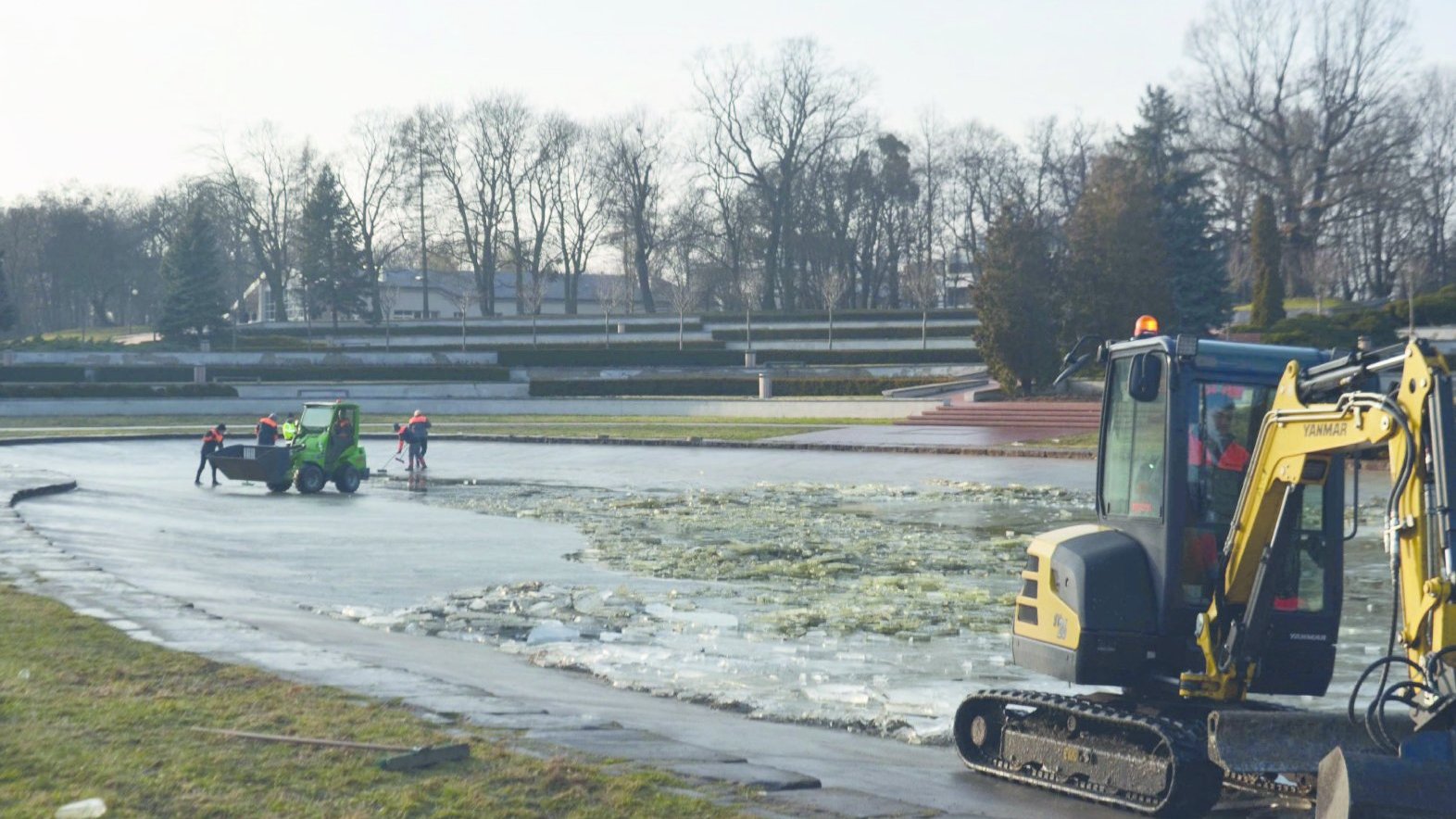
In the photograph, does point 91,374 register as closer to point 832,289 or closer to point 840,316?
point 832,289

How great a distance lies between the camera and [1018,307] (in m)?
52.9

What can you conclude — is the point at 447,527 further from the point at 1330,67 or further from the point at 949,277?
the point at 949,277

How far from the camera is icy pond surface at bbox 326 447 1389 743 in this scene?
34.4 ft

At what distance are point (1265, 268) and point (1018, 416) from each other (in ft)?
78.7

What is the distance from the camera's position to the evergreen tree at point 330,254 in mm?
91062

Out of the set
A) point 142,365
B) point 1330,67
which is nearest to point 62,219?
point 142,365

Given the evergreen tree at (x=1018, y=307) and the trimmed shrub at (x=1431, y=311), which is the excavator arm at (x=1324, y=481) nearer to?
the evergreen tree at (x=1018, y=307)

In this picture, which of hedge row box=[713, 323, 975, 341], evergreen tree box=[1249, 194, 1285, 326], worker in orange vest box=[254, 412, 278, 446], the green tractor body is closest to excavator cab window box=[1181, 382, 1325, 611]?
the green tractor body

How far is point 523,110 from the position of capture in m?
101

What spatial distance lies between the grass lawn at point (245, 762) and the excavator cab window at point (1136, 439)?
2836 millimetres

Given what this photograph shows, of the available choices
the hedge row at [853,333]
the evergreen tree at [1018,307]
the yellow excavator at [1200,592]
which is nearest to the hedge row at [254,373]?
the hedge row at [853,333]

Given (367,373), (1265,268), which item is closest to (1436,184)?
(1265,268)

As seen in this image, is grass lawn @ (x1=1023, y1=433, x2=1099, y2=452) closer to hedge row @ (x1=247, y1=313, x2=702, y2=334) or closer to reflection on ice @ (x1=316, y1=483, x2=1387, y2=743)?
reflection on ice @ (x1=316, y1=483, x2=1387, y2=743)

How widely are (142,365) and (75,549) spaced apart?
176 feet
